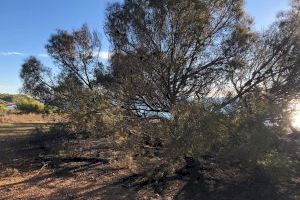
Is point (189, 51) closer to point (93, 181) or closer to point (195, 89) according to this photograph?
point (195, 89)

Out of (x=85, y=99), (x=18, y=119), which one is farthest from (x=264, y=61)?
(x=18, y=119)

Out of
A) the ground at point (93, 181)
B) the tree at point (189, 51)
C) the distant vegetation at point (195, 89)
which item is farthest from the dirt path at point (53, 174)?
the tree at point (189, 51)

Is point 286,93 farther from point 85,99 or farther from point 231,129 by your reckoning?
point 85,99

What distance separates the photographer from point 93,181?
45.0 ft

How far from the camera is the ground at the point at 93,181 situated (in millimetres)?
12297

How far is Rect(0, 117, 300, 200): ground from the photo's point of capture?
12297 mm

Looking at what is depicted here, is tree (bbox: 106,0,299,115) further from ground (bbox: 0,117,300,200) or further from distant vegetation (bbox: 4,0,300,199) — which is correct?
ground (bbox: 0,117,300,200)

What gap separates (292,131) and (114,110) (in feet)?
16.5

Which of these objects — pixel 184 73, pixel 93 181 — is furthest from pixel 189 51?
pixel 93 181

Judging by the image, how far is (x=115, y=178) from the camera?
14.0 m

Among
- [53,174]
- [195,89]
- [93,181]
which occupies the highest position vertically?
[195,89]

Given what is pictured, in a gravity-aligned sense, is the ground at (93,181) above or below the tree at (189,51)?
below

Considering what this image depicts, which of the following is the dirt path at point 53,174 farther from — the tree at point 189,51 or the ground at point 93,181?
the tree at point 189,51

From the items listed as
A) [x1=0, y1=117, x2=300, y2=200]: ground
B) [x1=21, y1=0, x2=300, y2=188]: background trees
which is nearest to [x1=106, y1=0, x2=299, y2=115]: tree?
[x1=21, y1=0, x2=300, y2=188]: background trees
